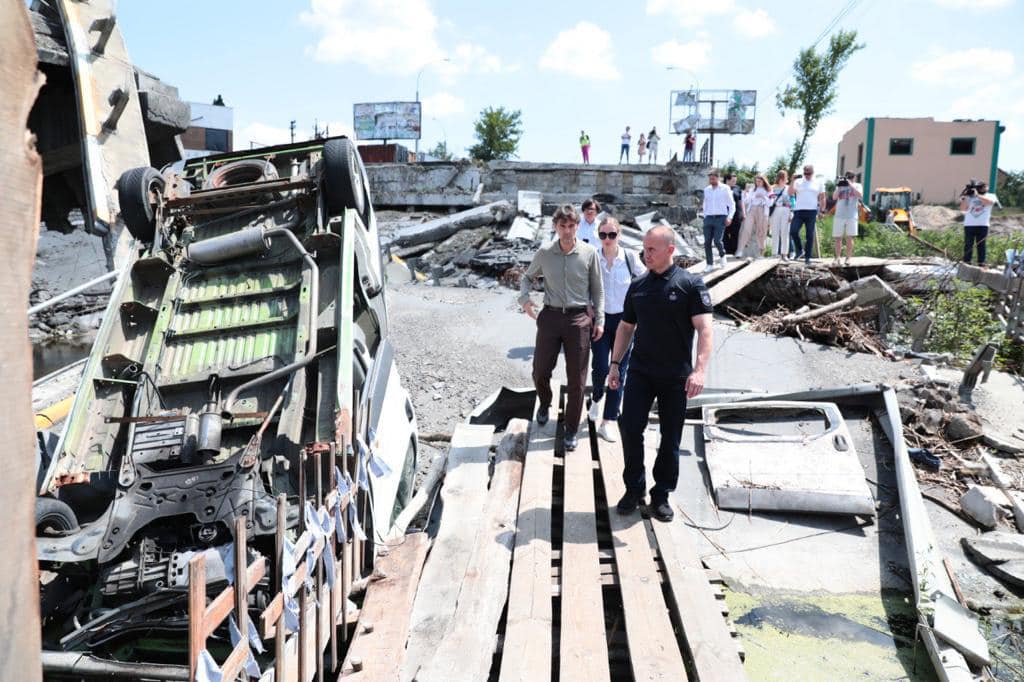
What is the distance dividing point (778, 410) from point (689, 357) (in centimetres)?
209

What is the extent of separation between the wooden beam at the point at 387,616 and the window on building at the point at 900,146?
38187 millimetres

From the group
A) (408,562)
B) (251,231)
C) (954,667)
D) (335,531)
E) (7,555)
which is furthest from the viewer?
(251,231)

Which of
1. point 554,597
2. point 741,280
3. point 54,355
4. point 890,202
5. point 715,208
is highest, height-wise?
point 890,202

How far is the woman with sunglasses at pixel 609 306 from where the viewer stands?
5.44 meters

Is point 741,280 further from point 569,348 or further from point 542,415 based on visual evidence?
point 569,348

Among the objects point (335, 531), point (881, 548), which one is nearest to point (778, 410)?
point (881, 548)

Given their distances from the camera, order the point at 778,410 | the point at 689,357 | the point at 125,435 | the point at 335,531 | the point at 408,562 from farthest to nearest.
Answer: the point at 778,410, the point at 125,435, the point at 689,357, the point at 408,562, the point at 335,531

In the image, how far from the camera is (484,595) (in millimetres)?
3271

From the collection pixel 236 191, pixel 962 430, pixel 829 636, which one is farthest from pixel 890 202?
pixel 236 191

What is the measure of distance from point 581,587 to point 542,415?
2.19 metres

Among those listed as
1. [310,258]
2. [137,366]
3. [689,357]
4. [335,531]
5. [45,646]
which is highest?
[310,258]

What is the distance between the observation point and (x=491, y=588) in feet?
10.9

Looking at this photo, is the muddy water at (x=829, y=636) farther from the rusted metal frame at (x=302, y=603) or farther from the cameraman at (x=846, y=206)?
the cameraman at (x=846, y=206)

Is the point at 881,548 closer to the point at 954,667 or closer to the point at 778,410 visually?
the point at 954,667
